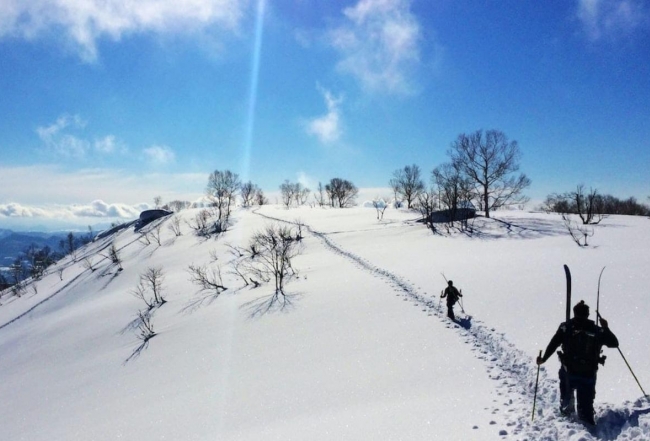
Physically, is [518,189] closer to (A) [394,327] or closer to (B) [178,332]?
(A) [394,327]

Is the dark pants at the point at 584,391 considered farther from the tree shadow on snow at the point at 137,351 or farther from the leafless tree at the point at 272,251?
the leafless tree at the point at 272,251

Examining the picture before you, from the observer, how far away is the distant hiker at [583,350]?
590 centimetres

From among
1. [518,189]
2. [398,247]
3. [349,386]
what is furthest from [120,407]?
[518,189]

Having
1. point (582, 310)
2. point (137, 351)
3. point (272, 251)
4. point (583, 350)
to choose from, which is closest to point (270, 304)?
point (137, 351)

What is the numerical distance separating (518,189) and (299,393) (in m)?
36.9

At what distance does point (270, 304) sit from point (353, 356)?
8145 millimetres

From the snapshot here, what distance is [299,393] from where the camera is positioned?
9.55 m

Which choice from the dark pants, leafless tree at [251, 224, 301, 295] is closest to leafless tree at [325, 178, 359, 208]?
leafless tree at [251, 224, 301, 295]

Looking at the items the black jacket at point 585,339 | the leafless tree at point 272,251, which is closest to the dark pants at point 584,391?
the black jacket at point 585,339

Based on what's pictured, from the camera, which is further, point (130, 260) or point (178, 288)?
point (130, 260)

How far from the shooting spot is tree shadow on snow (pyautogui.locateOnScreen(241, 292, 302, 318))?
17328 mm

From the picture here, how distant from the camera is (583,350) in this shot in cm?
600

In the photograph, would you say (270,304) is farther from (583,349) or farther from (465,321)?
(583,349)

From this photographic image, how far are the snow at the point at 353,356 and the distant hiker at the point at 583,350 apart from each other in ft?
1.53
